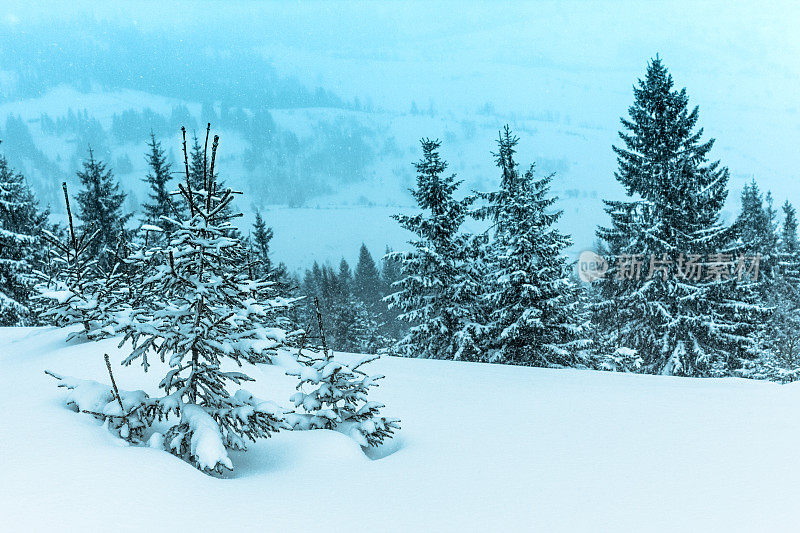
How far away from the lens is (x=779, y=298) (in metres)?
30.7

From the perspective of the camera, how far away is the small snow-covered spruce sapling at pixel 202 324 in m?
4.02

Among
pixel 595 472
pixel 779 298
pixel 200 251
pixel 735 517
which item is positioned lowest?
pixel 779 298

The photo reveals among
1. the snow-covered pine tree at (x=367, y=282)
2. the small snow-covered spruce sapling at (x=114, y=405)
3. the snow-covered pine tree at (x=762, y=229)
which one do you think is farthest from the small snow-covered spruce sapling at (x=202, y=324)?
the snow-covered pine tree at (x=367, y=282)

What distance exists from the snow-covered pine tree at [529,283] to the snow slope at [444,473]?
9.35 metres

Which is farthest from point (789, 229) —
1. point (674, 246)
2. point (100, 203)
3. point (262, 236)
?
point (100, 203)

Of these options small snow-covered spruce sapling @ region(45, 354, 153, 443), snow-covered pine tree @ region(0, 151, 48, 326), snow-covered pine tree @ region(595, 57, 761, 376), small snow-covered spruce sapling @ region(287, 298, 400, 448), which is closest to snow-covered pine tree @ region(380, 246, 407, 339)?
snow-covered pine tree @ region(0, 151, 48, 326)

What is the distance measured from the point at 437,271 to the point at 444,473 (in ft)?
43.9

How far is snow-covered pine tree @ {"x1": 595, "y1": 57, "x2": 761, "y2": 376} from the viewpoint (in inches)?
672

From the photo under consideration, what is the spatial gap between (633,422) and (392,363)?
5.58 meters

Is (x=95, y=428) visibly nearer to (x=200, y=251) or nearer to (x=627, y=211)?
(x=200, y=251)

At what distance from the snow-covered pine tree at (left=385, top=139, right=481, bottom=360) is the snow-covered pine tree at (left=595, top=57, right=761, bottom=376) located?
6.33m

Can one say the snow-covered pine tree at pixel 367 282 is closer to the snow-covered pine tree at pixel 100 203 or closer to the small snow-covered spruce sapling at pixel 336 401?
the snow-covered pine tree at pixel 100 203

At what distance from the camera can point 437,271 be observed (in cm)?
1736

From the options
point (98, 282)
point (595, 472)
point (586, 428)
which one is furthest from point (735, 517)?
point (98, 282)
